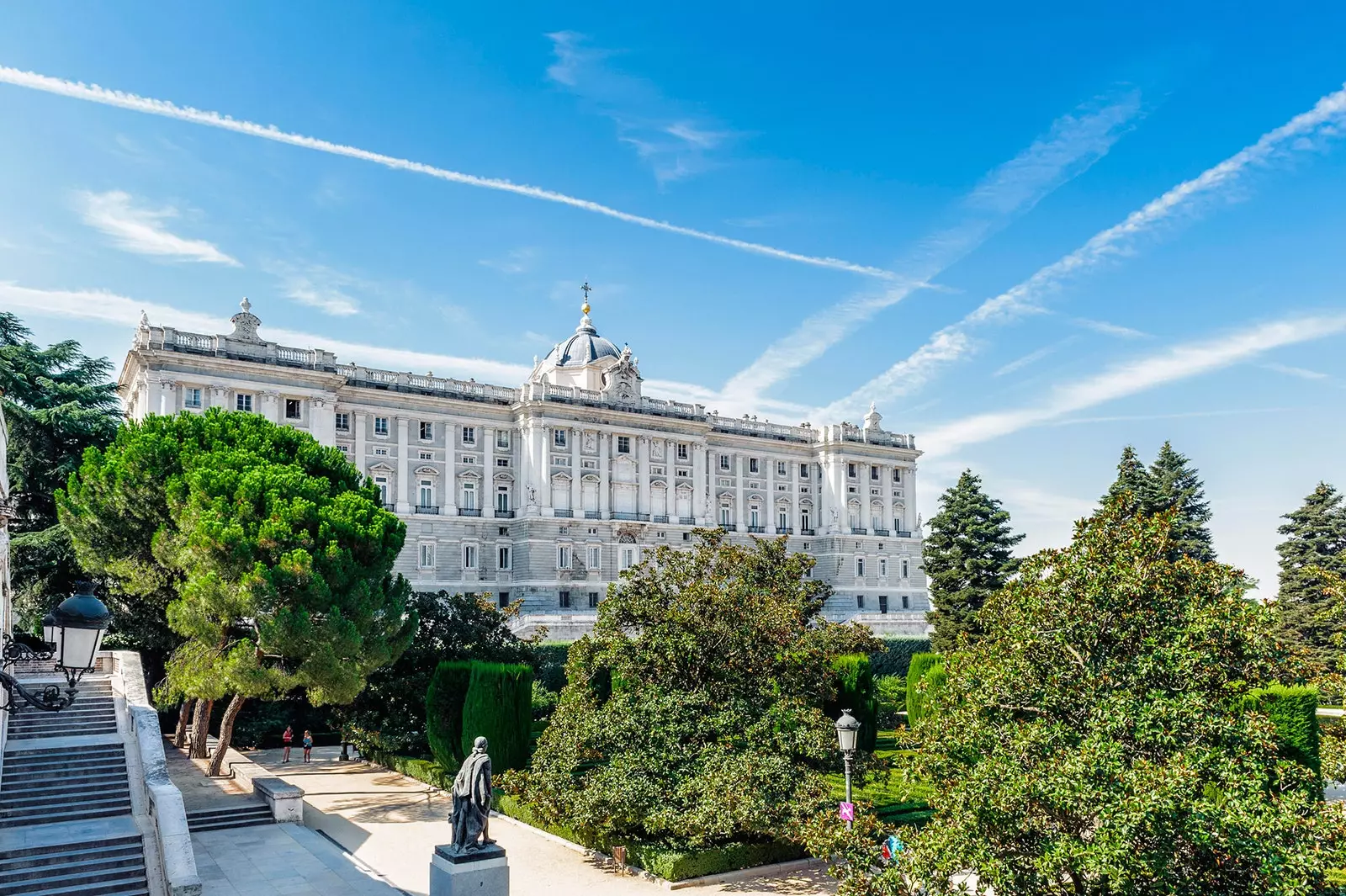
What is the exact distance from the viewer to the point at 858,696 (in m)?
27.2

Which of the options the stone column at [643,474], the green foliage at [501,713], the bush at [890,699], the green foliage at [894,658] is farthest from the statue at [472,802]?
the stone column at [643,474]

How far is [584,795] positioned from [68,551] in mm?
20723

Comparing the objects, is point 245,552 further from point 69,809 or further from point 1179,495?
point 1179,495

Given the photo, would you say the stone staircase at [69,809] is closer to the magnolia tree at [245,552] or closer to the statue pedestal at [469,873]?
the magnolia tree at [245,552]

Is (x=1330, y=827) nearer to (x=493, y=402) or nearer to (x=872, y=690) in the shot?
(x=872, y=690)

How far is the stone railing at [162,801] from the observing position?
47.8 ft

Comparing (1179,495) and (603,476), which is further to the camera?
(603,476)

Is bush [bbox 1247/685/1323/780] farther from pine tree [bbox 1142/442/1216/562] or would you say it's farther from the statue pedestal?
pine tree [bbox 1142/442/1216/562]

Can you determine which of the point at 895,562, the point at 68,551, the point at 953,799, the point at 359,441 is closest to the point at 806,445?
the point at 895,562

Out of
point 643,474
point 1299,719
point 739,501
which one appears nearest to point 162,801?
point 1299,719

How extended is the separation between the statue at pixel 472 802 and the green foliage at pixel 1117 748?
599cm

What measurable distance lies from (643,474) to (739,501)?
9063 mm

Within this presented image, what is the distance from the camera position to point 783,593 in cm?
2494

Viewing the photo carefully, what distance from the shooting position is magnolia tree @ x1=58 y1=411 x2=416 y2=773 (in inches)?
871
